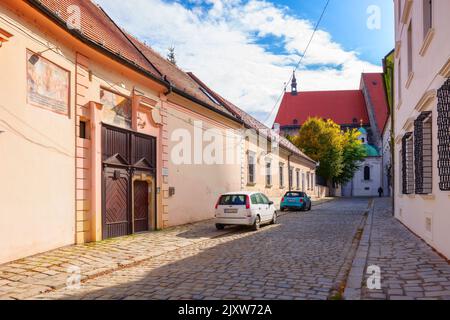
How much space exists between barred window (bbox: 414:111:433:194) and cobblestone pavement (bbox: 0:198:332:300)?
6.23m

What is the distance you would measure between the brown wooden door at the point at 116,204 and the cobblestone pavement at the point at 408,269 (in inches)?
283

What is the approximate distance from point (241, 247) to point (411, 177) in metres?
6.23

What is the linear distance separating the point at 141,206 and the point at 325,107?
67519 mm

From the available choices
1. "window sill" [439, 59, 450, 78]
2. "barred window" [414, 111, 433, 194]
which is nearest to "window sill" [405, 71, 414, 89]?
"barred window" [414, 111, 433, 194]

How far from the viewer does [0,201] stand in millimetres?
8188

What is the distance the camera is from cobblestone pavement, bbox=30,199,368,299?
610 centimetres

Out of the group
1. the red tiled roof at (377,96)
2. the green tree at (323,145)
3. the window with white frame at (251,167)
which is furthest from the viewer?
the red tiled roof at (377,96)

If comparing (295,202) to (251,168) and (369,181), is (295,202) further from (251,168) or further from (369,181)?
(369,181)

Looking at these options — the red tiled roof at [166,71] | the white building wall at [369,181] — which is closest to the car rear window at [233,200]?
the red tiled roof at [166,71]

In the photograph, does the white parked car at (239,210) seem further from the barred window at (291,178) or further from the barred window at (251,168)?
the barred window at (291,178)

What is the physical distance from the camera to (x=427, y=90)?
9.78 metres

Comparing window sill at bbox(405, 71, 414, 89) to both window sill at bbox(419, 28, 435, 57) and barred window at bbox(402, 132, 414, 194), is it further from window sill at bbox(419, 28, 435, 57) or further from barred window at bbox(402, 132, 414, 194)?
window sill at bbox(419, 28, 435, 57)

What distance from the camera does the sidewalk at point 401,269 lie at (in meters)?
5.87
